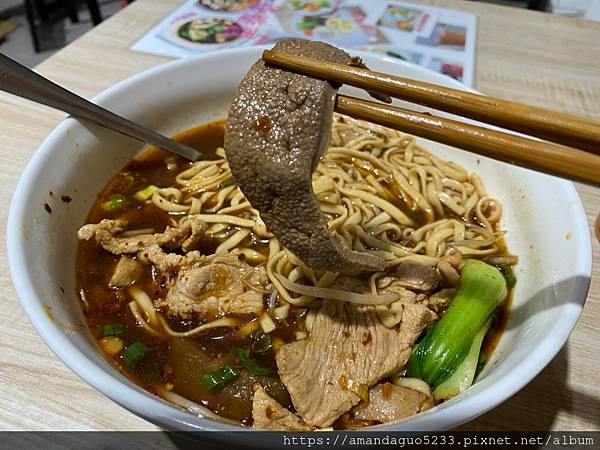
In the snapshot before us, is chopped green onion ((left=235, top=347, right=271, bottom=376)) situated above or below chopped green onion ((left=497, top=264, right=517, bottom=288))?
below

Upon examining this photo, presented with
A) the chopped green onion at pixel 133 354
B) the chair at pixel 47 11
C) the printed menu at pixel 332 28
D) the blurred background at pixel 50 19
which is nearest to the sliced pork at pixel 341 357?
the chopped green onion at pixel 133 354

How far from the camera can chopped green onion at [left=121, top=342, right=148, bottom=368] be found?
1571mm

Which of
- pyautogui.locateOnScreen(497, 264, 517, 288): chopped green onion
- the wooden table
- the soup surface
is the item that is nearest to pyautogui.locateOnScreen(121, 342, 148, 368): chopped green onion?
the soup surface

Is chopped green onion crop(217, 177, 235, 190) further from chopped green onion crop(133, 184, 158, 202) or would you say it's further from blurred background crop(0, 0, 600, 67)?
blurred background crop(0, 0, 600, 67)

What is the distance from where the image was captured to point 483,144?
1.21 m

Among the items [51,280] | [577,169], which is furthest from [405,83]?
[51,280]

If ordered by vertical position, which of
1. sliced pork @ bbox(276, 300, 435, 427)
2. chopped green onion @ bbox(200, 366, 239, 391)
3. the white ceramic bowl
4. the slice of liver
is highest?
the slice of liver

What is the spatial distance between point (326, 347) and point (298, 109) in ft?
2.59

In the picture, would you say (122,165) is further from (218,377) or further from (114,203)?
(218,377)

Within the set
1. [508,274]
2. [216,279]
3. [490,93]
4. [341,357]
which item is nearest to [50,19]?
[490,93]

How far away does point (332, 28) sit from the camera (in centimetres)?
345

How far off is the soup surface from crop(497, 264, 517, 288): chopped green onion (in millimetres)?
16

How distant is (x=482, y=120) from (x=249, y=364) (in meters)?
1.02

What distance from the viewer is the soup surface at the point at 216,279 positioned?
5.14 ft
